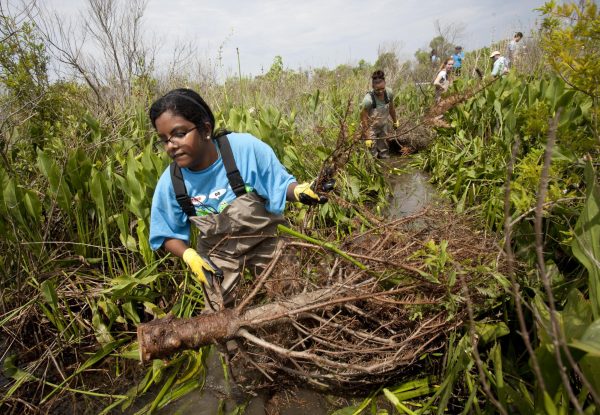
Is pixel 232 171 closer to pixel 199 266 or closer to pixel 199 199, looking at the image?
pixel 199 199

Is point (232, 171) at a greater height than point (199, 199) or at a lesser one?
greater

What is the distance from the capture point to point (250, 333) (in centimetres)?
165

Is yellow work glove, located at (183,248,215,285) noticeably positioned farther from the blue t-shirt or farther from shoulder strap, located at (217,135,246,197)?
shoulder strap, located at (217,135,246,197)

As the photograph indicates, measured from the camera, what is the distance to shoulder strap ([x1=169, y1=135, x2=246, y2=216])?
185 centimetres

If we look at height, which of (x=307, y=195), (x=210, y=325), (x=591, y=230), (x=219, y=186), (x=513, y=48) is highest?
(x=513, y=48)

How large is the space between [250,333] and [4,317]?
177cm

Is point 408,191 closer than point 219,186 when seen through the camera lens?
No

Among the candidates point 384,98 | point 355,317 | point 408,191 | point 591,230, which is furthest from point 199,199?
point 384,98

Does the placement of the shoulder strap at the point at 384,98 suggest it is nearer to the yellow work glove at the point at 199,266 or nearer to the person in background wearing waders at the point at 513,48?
the person in background wearing waders at the point at 513,48

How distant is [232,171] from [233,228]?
0.31 metres

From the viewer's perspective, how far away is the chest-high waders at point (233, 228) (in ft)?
6.17

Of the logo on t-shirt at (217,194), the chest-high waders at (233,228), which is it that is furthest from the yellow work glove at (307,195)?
the logo on t-shirt at (217,194)

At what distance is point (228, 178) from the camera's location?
1854mm

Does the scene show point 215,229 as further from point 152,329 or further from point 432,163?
point 432,163
